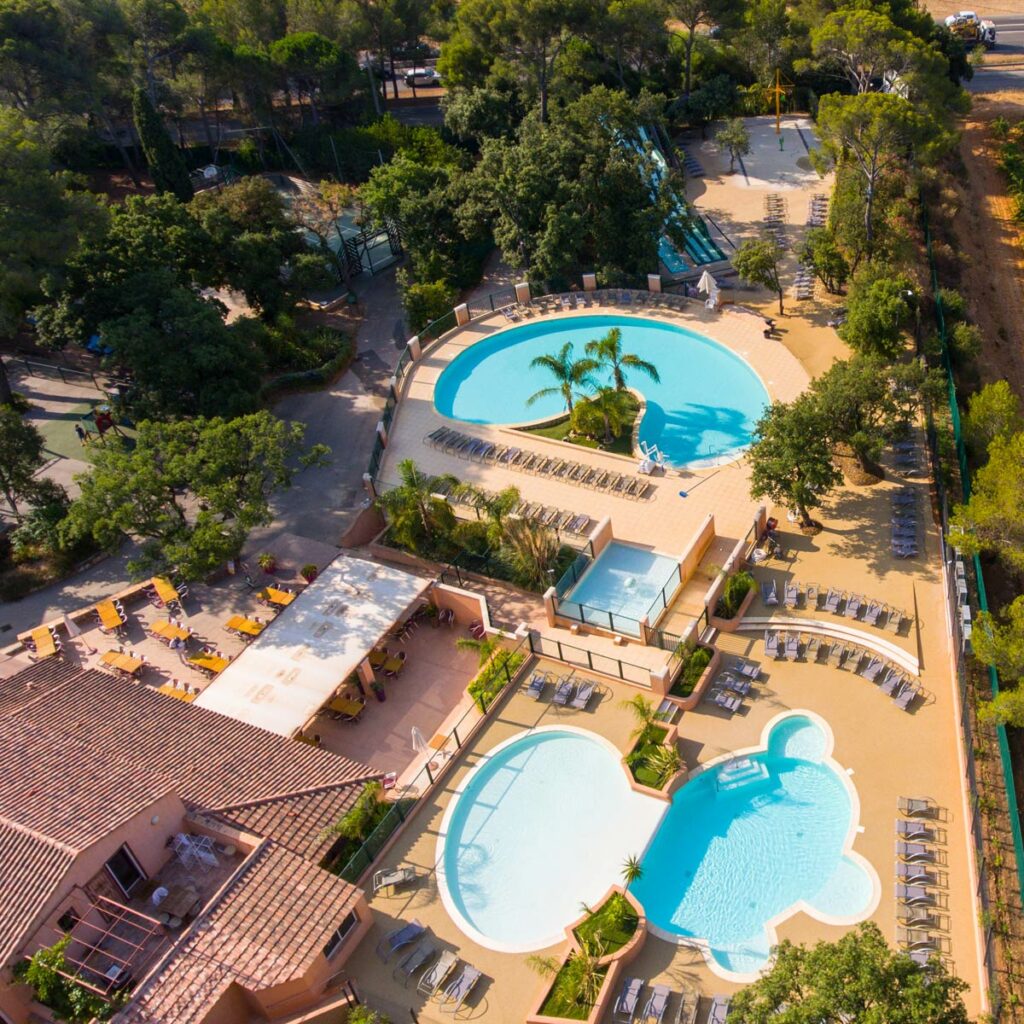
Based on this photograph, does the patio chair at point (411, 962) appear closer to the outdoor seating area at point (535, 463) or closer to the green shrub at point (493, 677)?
the green shrub at point (493, 677)

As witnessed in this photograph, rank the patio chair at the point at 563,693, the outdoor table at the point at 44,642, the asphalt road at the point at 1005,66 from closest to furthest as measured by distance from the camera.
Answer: the patio chair at the point at 563,693
the outdoor table at the point at 44,642
the asphalt road at the point at 1005,66

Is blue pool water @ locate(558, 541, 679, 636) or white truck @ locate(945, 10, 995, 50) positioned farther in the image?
white truck @ locate(945, 10, 995, 50)

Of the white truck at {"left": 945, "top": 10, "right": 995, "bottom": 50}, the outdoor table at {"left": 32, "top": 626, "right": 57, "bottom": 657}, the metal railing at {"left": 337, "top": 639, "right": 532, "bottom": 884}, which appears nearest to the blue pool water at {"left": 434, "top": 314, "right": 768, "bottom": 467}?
the metal railing at {"left": 337, "top": 639, "right": 532, "bottom": 884}

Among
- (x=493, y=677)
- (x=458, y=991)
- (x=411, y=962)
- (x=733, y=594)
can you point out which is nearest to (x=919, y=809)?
(x=733, y=594)

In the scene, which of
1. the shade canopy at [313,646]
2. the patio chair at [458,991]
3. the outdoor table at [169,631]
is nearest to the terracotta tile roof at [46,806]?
the shade canopy at [313,646]

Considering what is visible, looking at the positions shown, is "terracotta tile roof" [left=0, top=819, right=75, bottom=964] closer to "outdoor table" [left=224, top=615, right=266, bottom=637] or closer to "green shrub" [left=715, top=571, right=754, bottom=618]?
"outdoor table" [left=224, top=615, right=266, bottom=637]

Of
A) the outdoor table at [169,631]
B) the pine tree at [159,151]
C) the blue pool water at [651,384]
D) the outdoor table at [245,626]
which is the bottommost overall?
the outdoor table at [169,631]

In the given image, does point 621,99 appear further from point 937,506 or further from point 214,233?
point 937,506

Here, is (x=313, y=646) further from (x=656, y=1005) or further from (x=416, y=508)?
(x=656, y=1005)
